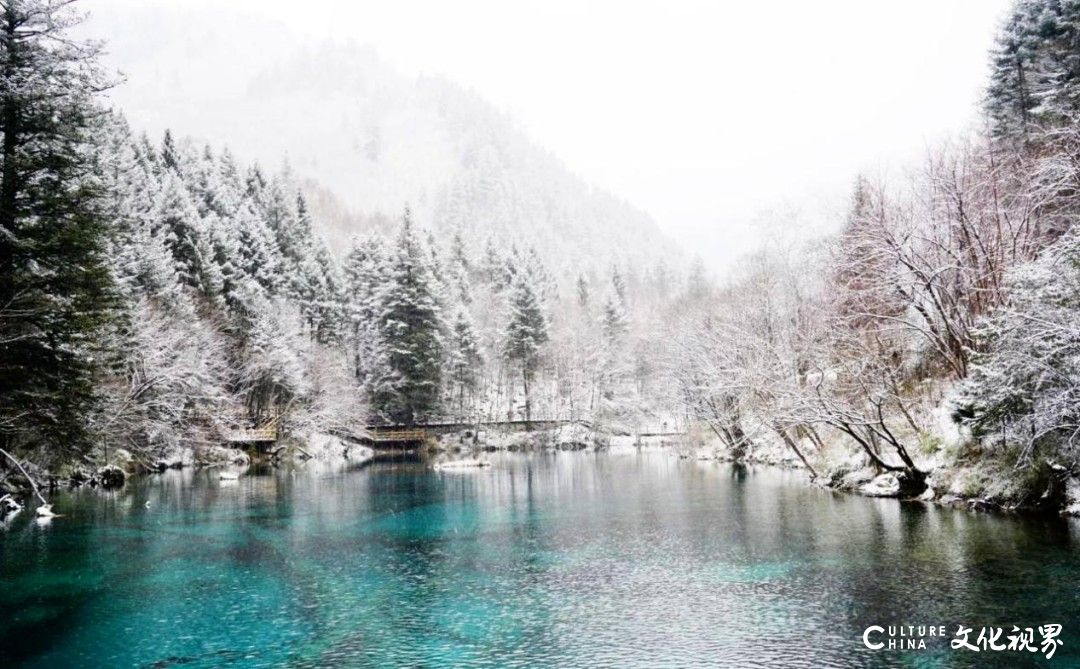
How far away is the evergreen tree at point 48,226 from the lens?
741 inches

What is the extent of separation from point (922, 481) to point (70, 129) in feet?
91.5

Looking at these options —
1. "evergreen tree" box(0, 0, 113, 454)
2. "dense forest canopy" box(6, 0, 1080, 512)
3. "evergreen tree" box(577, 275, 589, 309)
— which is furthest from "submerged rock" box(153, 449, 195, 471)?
"evergreen tree" box(577, 275, 589, 309)

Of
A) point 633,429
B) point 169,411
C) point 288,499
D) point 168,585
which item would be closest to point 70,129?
point 168,585

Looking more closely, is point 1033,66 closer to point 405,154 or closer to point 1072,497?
point 1072,497

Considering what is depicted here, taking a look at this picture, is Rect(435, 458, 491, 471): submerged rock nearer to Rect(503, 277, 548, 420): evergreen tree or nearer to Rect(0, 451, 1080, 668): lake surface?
Rect(0, 451, 1080, 668): lake surface

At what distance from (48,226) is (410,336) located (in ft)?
138

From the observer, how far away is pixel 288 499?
30.6m

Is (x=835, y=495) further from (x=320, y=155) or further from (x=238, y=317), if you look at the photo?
(x=320, y=155)

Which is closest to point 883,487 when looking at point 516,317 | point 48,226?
point 48,226

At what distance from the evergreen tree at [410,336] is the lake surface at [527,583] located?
109ft

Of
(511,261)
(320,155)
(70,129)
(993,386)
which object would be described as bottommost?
(993,386)

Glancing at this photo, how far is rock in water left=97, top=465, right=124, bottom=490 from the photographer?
114ft

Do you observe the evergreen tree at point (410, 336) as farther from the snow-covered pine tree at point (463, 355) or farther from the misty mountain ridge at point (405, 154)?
the misty mountain ridge at point (405, 154)

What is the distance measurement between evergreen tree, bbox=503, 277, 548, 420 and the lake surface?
43620mm
